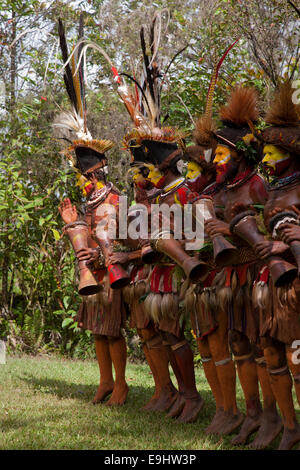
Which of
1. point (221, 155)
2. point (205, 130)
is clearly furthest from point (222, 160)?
point (205, 130)

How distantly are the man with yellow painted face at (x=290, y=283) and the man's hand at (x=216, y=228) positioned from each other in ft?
0.88

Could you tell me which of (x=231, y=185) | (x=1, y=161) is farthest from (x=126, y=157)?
(x=231, y=185)

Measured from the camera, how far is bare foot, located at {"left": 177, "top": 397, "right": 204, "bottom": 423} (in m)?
4.72

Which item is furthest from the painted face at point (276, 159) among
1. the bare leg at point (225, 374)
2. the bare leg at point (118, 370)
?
the bare leg at point (118, 370)

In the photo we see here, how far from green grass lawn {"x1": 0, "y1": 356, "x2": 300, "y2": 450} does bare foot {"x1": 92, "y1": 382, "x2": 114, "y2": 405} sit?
0.10m

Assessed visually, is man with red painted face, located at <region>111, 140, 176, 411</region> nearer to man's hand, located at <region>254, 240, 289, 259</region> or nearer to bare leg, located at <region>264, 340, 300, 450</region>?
bare leg, located at <region>264, 340, 300, 450</region>

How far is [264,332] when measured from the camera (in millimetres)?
3611

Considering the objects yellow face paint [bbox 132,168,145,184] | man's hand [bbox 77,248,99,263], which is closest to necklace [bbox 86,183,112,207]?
yellow face paint [bbox 132,168,145,184]

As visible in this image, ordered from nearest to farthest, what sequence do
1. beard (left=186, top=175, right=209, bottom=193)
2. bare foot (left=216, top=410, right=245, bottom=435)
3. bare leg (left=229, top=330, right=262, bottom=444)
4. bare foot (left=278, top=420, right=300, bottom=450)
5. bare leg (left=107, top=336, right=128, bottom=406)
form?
bare foot (left=278, top=420, right=300, bottom=450)
bare leg (left=229, top=330, right=262, bottom=444)
bare foot (left=216, top=410, right=245, bottom=435)
beard (left=186, top=175, right=209, bottom=193)
bare leg (left=107, top=336, right=128, bottom=406)

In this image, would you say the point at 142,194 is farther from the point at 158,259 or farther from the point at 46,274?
the point at 46,274

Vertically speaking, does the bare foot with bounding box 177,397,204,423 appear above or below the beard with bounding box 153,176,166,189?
below

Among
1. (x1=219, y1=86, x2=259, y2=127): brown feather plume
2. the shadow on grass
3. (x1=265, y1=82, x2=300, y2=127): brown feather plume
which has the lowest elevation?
the shadow on grass

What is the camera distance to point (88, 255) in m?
5.24
